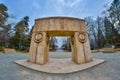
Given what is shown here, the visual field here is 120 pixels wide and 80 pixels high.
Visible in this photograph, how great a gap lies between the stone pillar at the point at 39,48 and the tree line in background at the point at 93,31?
61.1ft

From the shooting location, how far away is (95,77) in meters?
6.37

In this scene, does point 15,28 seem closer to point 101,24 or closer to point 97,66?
point 101,24

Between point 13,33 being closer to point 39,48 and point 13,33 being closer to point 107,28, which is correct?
point 107,28

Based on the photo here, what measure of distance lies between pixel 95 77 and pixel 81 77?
633 mm

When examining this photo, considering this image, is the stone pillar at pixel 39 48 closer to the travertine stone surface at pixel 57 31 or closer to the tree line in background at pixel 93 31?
the travertine stone surface at pixel 57 31

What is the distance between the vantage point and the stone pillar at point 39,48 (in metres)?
8.29

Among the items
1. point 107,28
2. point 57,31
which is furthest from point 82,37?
point 107,28

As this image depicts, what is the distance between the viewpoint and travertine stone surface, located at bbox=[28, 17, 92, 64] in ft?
27.7

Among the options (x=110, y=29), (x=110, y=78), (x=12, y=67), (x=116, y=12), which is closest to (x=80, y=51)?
(x=110, y=78)

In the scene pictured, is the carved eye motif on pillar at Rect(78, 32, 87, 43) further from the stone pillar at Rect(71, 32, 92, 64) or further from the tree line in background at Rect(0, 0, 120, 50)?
the tree line in background at Rect(0, 0, 120, 50)

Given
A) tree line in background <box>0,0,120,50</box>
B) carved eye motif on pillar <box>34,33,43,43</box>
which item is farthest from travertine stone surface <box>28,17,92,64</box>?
tree line in background <box>0,0,120,50</box>

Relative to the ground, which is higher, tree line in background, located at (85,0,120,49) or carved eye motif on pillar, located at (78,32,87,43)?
tree line in background, located at (85,0,120,49)

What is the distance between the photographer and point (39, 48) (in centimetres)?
846

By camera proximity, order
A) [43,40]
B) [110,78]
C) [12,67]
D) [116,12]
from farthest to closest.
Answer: [116,12] → [43,40] → [12,67] → [110,78]
